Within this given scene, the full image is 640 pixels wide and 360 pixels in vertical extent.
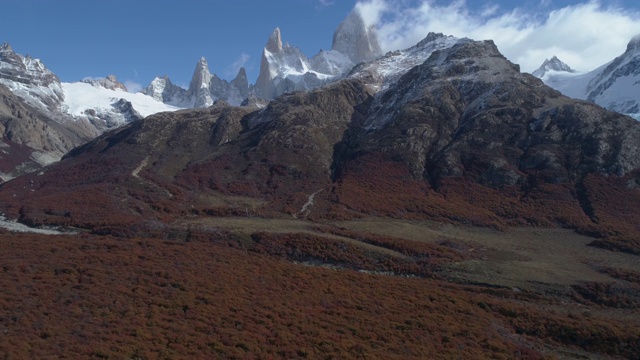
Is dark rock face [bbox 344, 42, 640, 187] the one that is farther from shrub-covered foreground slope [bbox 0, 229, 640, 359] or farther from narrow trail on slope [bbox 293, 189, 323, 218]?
shrub-covered foreground slope [bbox 0, 229, 640, 359]

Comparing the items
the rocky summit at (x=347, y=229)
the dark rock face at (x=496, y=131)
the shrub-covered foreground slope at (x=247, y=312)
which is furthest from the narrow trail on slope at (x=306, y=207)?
the shrub-covered foreground slope at (x=247, y=312)

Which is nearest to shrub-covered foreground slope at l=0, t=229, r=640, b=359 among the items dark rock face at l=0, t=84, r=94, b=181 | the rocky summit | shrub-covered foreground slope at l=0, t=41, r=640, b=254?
the rocky summit

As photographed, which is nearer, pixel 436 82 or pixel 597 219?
pixel 597 219

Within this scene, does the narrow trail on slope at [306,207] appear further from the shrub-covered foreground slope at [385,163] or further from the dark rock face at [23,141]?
the dark rock face at [23,141]

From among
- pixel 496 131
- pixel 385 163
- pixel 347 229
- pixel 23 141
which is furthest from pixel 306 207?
pixel 23 141

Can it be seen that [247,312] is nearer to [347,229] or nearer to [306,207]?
[347,229]

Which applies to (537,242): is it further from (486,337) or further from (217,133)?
(217,133)

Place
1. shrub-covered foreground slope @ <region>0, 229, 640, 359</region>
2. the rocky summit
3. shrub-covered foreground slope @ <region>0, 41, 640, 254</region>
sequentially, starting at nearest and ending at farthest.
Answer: shrub-covered foreground slope @ <region>0, 229, 640, 359</region>, the rocky summit, shrub-covered foreground slope @ <region>0, 41, 640, 254</region>

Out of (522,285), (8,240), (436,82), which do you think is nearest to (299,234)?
(522,285)

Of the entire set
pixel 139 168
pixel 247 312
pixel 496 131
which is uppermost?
pixel 496 131
